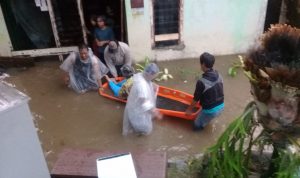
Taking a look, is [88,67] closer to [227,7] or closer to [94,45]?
[94,45]

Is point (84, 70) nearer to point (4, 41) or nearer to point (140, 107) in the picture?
point (140, 107)

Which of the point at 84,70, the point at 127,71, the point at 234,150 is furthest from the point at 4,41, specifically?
the point at 234,150

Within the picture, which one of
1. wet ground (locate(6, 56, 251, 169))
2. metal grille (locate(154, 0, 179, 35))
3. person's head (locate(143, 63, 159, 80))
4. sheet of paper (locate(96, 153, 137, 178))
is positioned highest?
metal grille (locate(154, 0, 179, 35))

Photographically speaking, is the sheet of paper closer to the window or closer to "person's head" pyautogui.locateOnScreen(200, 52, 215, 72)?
"person's head" pyautogui.locateOnScreen(200, 52, 215, 72)

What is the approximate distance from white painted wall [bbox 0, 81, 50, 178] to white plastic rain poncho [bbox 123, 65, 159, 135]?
303 cm

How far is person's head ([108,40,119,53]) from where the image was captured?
6.62 m

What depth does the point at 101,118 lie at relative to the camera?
6074 mm

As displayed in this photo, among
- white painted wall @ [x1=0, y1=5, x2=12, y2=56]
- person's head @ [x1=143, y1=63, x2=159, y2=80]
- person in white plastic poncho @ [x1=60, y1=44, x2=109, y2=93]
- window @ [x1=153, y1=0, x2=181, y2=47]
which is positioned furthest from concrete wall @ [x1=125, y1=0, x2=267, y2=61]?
white painted wall @ [x1=0, y1=5, x2=12, y2=56]

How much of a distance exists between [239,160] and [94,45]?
5.41 metres

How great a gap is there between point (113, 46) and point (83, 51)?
1.98 ft

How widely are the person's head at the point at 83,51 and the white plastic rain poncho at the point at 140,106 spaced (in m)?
1.52

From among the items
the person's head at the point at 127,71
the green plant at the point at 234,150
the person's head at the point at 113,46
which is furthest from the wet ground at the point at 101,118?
the green plant at the point at 234,150

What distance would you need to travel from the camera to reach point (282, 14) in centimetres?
788

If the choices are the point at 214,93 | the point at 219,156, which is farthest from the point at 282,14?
the point at 219,156
